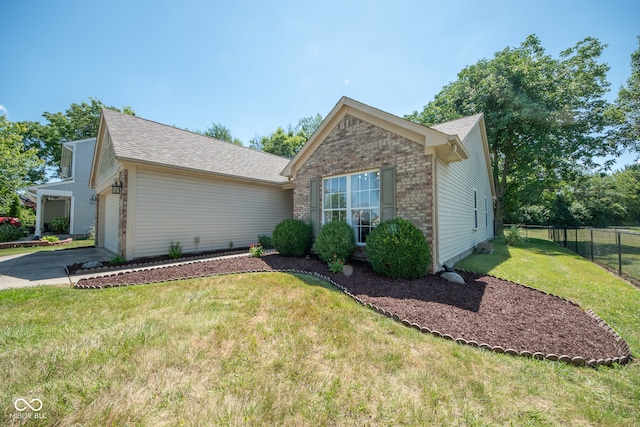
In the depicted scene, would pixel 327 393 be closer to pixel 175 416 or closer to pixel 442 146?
pixel 175 416

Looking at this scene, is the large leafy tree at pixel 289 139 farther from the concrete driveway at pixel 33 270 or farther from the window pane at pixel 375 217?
the concrete driveway at pixel 33 270

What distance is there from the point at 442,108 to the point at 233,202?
1974 cm

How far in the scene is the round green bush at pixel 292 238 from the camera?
8.16 m

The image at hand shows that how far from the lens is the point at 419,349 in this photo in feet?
10.1

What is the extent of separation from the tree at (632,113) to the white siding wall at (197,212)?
24.7 meters

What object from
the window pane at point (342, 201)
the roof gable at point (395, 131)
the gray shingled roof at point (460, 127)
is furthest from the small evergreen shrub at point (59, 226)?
the gray shingled roof at point (460, 127)

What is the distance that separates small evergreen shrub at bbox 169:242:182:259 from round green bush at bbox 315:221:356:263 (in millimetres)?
5100

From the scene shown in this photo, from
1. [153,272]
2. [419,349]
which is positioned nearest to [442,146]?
[419,349]

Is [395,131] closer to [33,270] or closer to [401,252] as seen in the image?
[401,252]

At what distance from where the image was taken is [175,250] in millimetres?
8625

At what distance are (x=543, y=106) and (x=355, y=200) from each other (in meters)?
17.5

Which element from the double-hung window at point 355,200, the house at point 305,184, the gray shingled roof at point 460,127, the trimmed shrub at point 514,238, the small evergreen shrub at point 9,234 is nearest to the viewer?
the house at point 305,184

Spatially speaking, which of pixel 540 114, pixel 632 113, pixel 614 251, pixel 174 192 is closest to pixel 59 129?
pixel 174 192

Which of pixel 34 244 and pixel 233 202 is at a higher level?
pixel 233 202
